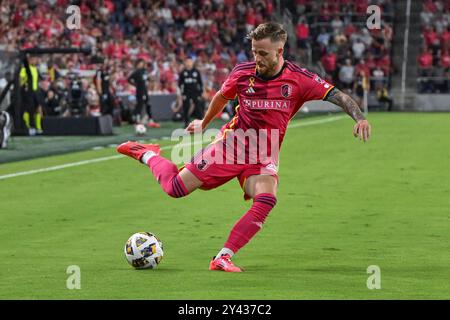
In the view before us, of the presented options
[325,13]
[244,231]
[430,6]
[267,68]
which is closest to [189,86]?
[325,13]

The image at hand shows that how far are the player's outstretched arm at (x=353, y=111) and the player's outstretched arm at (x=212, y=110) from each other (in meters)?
1.01

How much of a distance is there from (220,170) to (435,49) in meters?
42.2

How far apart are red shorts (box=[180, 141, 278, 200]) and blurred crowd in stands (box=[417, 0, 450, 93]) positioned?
1576 inches

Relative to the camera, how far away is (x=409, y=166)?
22.4 metres

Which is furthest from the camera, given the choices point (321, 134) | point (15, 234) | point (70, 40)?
point (70, 40)

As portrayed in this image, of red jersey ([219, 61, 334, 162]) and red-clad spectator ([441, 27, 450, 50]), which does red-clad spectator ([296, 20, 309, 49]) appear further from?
red jersey ([219, 61, 334, 162])

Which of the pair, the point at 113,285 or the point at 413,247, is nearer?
the point at 113,285

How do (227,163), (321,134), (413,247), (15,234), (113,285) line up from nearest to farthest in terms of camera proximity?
(113,285), (227,163), (413,247), (15,234), (321,134)

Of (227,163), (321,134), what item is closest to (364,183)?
(227,163)

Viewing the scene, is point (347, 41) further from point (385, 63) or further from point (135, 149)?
point (135, 149)

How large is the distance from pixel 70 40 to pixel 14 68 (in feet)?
27.7

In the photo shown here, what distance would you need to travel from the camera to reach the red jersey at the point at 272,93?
416 inches

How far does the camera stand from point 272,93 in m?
10.6
